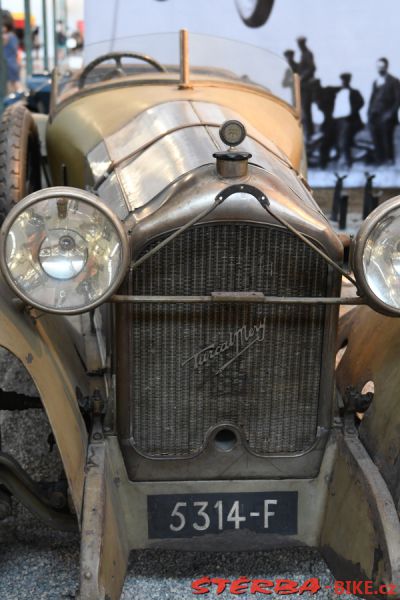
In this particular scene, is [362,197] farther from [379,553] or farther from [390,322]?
[379,553]

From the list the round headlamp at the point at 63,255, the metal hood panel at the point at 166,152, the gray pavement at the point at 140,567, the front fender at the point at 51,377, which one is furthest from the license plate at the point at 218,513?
the metal hood panel at the point at 166,152

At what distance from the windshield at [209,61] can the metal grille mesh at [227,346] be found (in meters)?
2.55

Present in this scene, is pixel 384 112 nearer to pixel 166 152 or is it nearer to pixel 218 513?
pixel 166 152

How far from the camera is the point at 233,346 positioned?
267 cm

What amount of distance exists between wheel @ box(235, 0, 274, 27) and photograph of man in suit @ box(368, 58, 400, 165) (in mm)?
1314

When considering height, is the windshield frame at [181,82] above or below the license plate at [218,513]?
above

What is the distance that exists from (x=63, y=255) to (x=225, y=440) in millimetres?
879

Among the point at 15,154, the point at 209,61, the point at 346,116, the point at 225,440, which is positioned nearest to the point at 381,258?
the point at 225,440

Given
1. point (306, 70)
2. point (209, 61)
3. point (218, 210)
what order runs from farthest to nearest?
point (306, 70), point (209, 61), point (218, 210)

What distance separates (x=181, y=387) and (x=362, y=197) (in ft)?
23.1

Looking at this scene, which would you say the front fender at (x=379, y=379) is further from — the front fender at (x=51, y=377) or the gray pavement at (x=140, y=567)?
the front fender at (x=51, y=377)

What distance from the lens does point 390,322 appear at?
3.02 metres

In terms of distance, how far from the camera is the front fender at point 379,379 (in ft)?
8.67

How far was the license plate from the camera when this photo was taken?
9.01ft
